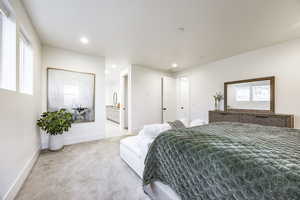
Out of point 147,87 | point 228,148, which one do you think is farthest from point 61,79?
point 228,148

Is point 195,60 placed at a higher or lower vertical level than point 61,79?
higher


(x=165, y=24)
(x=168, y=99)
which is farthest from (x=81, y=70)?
(x=168, y=99)

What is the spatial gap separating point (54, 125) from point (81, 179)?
154cm

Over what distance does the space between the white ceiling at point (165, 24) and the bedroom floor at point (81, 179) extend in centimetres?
263

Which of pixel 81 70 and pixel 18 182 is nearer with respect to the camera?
pixel 18 182

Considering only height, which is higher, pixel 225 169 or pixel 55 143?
pixel 225 169

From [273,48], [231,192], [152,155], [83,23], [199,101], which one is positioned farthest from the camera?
[199,101]

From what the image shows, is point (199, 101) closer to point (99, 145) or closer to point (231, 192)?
point (99, 145)

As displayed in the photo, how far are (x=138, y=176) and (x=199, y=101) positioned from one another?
366 centimetres

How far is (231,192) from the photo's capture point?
758mm

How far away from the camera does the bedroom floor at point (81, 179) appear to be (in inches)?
60.2

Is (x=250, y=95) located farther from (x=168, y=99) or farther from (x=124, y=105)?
(x=124, y=105)

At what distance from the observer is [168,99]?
5.32 meters

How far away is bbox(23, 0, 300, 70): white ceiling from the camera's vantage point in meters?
1.82
